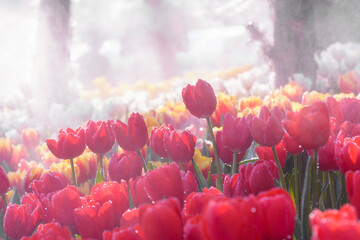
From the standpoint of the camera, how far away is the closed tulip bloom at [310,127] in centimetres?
93

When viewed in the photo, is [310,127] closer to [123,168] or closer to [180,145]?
[180,145]

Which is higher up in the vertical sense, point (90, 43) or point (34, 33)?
point (90, 43)

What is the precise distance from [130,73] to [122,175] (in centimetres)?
1177

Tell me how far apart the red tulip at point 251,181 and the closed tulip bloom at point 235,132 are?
23 cm

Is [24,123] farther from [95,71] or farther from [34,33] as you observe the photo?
[95,71]

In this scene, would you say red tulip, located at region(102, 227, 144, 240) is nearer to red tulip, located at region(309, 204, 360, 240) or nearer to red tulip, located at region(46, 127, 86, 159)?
red tulip, located at region(309, 204, 360, 240)

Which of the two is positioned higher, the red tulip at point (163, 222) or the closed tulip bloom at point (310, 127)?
the closed tulip bloom at point (310, 127)

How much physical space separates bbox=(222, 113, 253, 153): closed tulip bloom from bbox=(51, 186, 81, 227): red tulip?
46cm

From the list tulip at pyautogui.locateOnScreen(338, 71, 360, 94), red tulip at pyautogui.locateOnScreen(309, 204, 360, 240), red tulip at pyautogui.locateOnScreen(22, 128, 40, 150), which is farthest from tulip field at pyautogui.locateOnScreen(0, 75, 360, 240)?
red tulip at pyautogui.locateOnScreen(22, 128, 40, 150)

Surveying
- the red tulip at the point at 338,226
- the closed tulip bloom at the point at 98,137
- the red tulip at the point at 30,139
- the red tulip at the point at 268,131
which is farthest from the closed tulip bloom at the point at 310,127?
the red tulip at the point at 30,139

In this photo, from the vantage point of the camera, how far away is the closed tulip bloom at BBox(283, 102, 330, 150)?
927 mm

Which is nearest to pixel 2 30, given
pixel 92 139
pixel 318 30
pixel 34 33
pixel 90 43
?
pixel 90 43

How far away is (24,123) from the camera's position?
3830mm

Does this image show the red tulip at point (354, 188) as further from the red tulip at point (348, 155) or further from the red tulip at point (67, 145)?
the red tulip at point (67, 145)
